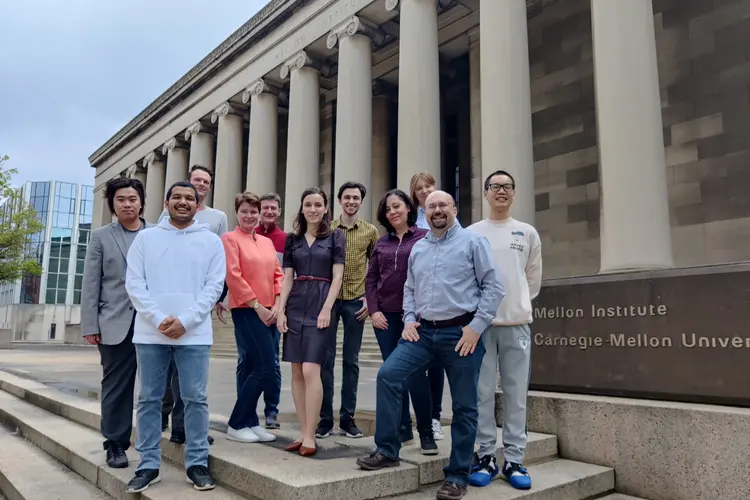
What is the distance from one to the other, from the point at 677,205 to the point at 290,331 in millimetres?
13081

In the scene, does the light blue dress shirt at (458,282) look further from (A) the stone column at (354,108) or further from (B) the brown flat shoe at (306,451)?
(A) the stone column at (354,108)

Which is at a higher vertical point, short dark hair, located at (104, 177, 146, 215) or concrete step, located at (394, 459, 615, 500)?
short dark hair, located at (104, 177, 146, 215)

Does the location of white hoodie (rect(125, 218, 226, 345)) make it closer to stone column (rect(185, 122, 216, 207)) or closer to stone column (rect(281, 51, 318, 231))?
stone column (rect(281, 51, 318, 231))

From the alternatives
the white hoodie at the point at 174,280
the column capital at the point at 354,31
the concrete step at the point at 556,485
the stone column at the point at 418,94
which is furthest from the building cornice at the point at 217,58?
the concrete step at the point at 556,485

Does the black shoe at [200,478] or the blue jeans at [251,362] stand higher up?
the blue jeans at [251,362]

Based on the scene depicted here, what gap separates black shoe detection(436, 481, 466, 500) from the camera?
3.36m

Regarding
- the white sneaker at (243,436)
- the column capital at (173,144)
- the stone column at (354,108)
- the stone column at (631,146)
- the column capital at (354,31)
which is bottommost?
the white sneaker at (243,436)

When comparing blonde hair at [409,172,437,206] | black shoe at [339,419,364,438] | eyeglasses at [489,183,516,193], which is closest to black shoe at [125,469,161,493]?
black shoe at [339,419,364,438]

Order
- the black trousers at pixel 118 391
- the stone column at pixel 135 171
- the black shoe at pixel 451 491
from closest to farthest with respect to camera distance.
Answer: the black shoe at pixel 451 491 → the black trousers at pixel 118 391 → the stone column at pixel 135 171

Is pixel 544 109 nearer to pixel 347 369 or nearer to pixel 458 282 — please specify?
pixel 347 369

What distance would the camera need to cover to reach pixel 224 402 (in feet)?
22.2

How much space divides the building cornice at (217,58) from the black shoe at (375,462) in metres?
20.7

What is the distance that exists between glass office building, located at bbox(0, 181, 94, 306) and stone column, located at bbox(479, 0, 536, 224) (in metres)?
51.1

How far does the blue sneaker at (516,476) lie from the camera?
3680 millimetres
